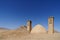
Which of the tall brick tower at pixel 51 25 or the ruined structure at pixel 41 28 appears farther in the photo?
the ruined structure at pixel 41 28

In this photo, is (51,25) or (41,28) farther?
(41,28)

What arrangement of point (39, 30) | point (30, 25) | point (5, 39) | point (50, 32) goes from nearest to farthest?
point (5, 39)
point (50, 32)
point (39, 30)
point (30, 25)

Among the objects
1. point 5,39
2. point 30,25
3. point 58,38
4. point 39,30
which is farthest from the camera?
point 30,25

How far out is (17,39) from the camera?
21266 mm

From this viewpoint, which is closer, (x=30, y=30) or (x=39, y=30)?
(x=39, y=30)

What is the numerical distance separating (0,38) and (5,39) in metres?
1.17

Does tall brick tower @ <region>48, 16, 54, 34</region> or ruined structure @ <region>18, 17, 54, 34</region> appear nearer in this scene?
tall brick tower @ <region>48, 16, 54, 34</region>

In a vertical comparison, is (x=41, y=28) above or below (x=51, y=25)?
below

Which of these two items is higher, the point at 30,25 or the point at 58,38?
the point at 30,25

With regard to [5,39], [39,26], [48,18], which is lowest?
[5,39]

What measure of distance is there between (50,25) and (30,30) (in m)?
7.67

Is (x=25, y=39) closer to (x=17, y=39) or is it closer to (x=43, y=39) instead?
(x=17, y=39)

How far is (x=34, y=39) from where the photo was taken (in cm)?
2056

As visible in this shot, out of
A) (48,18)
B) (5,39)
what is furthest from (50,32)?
(5,39)
